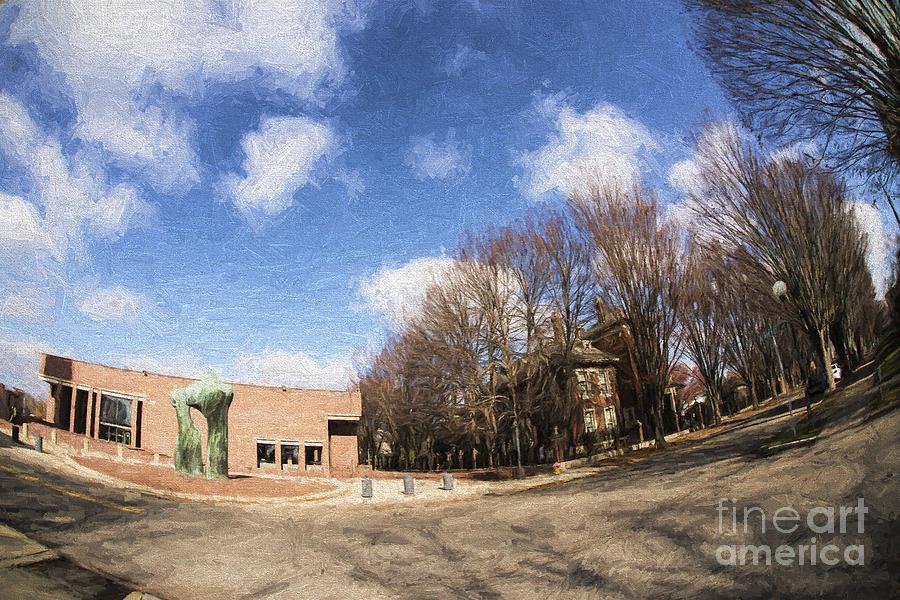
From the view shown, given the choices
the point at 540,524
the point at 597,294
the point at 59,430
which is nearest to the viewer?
the point at 59,430

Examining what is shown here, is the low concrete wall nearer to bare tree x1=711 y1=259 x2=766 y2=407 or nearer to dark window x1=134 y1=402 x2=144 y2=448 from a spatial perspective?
bare tree x1=711 y1=259 x2=766 y2=407

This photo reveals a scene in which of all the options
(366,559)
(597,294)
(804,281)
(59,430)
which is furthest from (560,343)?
(59,430)

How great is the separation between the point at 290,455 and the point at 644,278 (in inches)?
147

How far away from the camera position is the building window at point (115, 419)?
3377mm

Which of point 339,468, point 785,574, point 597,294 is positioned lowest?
point 785,574

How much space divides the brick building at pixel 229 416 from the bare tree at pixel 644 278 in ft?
9.73

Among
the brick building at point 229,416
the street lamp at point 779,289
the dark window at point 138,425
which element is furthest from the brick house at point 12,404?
the street lamp at point 779,289

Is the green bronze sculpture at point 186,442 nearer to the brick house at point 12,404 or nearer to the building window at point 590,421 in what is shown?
the brick house at point 12,404

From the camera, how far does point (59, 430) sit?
3375 millimetres

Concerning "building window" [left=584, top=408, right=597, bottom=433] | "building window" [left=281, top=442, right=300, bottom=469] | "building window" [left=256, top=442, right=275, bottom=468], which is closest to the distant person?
"building window" [left=584, top=408, right=597, bottom=433]

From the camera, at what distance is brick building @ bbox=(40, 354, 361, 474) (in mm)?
3365

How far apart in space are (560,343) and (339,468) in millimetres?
4330

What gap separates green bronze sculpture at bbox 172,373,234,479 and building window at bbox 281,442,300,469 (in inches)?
17.3

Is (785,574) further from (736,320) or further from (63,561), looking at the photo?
(63,561)
